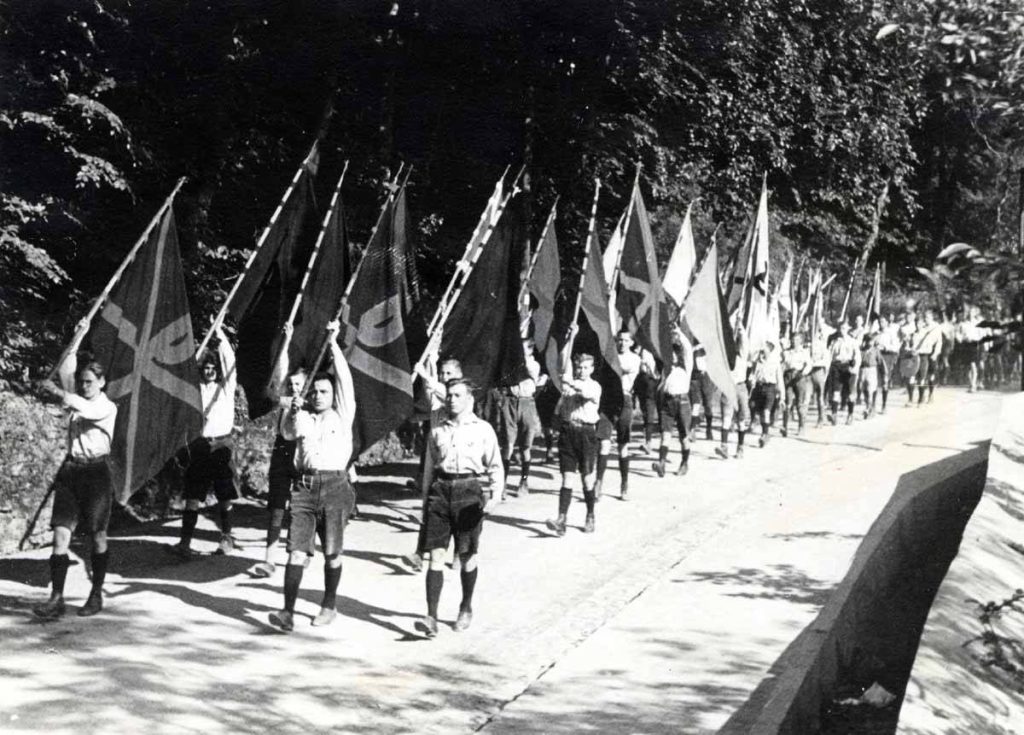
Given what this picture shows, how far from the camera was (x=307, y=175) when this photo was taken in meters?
11.6

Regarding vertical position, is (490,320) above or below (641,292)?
below

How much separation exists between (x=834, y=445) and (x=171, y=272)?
1402cm

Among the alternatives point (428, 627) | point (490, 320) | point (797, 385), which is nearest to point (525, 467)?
point (490, 320)

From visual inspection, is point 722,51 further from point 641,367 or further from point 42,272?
point 42,272

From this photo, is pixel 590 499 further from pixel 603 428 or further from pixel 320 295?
pixel 320 295

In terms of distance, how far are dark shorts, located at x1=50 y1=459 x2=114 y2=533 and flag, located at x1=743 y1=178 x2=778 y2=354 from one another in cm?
946

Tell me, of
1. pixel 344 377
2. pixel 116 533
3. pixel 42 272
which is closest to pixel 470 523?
pixel 344 377

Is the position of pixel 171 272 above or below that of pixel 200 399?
above

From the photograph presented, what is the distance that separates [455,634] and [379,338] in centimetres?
278

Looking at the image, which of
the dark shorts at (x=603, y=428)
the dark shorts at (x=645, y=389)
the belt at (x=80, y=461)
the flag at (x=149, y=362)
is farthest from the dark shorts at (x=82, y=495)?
the dark shorts at (x=645, y=389)

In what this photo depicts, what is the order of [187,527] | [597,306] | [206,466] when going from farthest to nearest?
[597,306] < [206,466] < [187,527]

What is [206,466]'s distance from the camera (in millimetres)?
11352

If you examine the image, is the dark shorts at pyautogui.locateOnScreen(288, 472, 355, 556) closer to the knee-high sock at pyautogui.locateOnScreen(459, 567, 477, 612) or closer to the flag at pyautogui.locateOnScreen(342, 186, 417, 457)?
the flag at pyautogui.locateOnScreen(342, 186, 417, 457)

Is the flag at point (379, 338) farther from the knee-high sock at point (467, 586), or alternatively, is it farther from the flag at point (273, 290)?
the knee-high sock at point (467, 586)
